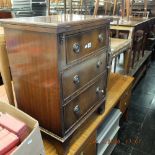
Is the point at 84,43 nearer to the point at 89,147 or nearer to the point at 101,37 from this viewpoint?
the point at 101,37

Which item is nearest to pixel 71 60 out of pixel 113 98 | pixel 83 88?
pixel 83 88

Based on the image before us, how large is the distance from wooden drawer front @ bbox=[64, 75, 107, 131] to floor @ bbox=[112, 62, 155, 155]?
81 centimetres

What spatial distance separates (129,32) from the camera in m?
1.98

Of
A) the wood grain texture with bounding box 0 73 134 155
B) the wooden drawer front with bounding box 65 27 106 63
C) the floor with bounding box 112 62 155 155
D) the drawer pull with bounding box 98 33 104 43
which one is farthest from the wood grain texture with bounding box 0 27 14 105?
the floor with bounding box 112 62 155 155

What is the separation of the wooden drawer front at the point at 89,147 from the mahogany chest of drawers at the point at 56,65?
169 millimetres

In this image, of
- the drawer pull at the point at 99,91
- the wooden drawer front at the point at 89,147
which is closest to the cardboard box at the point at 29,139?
the wooden drawer front at the point at 89,147

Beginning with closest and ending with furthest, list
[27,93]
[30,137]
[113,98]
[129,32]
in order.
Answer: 1. [30,137]
2. [27,93]
3. [113,98]
4. [129,32]

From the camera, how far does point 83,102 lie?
3.12ft

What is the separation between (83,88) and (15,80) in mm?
343

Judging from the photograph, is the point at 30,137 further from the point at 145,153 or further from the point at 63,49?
the point at 145,153

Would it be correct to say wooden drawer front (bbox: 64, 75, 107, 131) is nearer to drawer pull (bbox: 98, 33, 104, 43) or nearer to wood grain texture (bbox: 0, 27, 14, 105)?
drawer pull (bbox: 98, 33, 104, 43)

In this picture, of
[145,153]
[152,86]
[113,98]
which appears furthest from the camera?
[152,86]

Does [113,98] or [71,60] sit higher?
[71,60]

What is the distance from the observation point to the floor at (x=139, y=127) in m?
1.67
